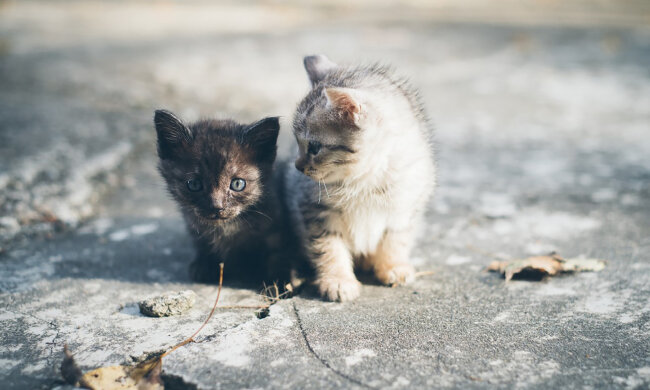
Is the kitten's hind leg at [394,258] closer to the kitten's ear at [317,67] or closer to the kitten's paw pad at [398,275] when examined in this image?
the kitten's paw pad at [398,275]

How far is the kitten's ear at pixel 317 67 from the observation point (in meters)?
2.57

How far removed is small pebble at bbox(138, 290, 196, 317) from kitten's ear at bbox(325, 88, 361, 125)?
1.02 metres

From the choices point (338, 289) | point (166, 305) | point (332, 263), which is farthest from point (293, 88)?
point (166, 305)

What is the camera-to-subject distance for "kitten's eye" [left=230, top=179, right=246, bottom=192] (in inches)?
93.4

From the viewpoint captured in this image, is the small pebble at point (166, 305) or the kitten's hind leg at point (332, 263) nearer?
the small pebble at point (166, 305)

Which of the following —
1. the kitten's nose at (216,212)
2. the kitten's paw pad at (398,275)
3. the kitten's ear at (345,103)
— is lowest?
the kitten's paw pad at (398,275)

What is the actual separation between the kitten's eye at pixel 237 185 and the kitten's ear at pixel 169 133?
0.94ft

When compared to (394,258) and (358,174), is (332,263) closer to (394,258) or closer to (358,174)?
(394,258)

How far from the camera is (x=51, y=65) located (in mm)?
5348

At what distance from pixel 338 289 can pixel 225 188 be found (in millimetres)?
690

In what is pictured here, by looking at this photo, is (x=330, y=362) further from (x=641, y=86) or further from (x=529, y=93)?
(x=641, y=86)

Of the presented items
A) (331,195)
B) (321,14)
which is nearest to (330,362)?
Result: (331,195)

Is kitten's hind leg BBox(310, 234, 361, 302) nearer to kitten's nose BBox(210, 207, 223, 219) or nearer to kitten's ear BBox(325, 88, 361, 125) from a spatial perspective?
kitten's nose BBox(210, 207, 223, 219)

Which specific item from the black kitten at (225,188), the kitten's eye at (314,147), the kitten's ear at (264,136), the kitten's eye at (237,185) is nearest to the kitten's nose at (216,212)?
the black kitten at (225,188)
